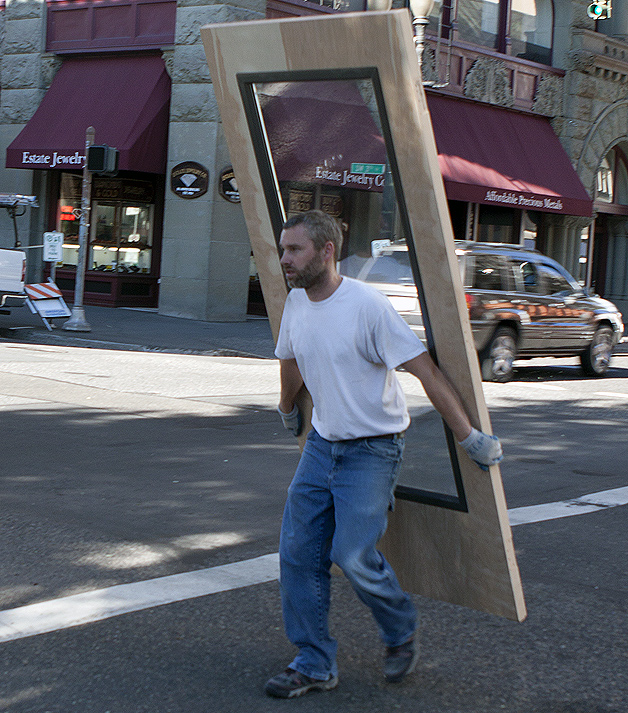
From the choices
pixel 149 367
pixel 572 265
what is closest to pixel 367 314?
pixel 149 367

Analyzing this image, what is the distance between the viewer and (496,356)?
14.1m

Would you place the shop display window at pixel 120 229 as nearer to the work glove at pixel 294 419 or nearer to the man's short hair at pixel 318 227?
the work glove at pixel 294 419

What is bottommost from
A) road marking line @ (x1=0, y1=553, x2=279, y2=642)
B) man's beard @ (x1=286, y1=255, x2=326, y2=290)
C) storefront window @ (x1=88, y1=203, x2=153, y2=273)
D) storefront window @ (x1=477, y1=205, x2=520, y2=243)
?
road marking line @ (x1=0, y1=553, x2=279, y2=642)

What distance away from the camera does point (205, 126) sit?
814 inches

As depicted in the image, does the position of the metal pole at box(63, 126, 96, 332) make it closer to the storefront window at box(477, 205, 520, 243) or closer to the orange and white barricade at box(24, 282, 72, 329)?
the orange and white barricade at box(24, 282, 72, 329)

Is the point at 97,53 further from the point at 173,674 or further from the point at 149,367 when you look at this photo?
the point at 173,674

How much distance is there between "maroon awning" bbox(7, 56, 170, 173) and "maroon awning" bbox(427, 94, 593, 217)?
5.90 m

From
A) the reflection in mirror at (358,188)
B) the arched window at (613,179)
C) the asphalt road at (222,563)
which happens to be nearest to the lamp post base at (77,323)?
the asphalt road at (222,563)

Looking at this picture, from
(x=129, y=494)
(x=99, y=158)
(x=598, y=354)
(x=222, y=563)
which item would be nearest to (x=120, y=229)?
(x=99, y=158)

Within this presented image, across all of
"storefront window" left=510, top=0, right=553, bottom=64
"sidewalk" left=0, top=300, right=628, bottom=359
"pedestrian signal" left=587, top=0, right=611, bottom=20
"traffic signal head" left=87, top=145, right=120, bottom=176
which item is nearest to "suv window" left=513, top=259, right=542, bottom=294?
"sidewalk" left=0, top=300, right=628, bottom=359

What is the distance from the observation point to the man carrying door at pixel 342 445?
350cm

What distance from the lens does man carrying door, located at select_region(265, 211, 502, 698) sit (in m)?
3.50

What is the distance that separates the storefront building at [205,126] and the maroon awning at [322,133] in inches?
637

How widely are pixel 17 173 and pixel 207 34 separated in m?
20.3
